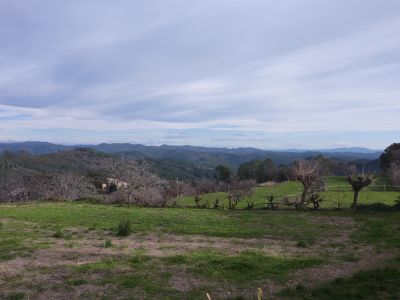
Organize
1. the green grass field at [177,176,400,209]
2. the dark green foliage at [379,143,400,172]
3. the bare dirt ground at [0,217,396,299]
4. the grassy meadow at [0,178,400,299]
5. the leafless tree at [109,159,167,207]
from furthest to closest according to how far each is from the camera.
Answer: the dark green foliage at [379,143,400,172] < the leafless tree at [109,159,167,207] < the green grass field at [177,176,400,209] < the bare dirt ground at [0,217,396,299] < the grassy meadow at [0,178,400,299]

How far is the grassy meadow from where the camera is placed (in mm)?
8414

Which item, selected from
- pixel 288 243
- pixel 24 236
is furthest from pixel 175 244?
pixel 24 236

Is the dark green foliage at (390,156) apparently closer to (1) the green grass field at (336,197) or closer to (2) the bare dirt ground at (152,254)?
(1) the green grass field at (336,197)

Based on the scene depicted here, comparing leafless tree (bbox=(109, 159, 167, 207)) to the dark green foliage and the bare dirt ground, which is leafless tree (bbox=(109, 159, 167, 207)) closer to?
the bare dirt ground

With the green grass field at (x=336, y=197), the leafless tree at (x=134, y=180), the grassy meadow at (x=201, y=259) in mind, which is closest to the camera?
the grassy meadow at (x=201, y=259)

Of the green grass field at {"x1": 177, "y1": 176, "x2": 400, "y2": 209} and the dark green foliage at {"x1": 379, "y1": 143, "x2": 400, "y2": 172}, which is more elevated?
the dark green foliage at {"x1": 379, "y1": 143, "x2": 400, "y2": 172}

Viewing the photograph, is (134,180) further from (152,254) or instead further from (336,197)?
(152,254)

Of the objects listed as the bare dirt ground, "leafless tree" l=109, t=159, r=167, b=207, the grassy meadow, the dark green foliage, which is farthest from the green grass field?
the bare dirt ground

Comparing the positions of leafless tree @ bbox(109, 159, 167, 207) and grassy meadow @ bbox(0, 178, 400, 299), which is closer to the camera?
grassy meadow @ bbox(0, 178, 400, 299)

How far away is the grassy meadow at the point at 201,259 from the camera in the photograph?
8414 mm

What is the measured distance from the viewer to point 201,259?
10953mm

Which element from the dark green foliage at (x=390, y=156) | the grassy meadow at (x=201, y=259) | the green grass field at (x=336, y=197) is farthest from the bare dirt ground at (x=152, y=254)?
the dark green foliage at (x=390, y=156)

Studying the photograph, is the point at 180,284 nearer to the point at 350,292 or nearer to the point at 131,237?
the point at 350,292

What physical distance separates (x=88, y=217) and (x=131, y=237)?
20.7 ft
